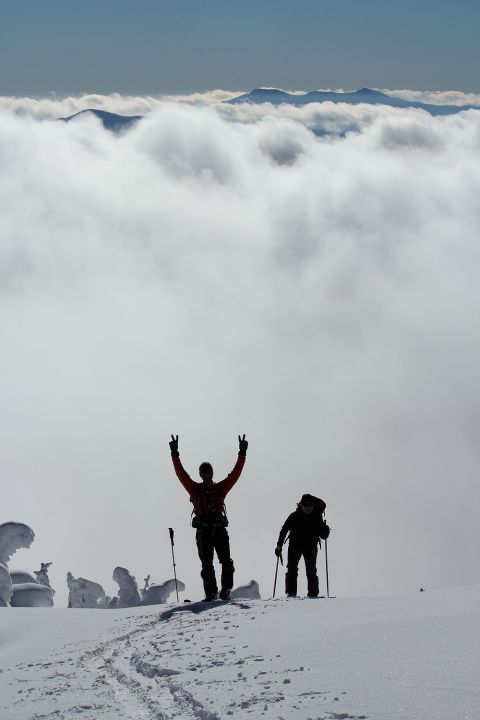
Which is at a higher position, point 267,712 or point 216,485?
point 216,485

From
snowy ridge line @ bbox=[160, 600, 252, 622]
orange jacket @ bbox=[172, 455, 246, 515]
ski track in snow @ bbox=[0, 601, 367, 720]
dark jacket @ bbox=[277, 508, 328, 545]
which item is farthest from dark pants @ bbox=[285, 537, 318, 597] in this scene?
ski track in snow @ bbox=[0, 601, 367, 720]

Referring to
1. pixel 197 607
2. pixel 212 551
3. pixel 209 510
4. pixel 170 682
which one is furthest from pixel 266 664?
pixel 212 551

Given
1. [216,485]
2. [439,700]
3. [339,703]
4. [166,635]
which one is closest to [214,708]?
[339,703]

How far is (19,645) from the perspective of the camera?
38.0 ft

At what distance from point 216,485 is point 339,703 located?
698 centimetres

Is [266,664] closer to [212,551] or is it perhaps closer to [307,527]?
[212,551]

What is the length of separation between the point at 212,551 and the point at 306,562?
54.6 inches

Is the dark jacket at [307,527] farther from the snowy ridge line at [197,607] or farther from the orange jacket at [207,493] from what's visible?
the snowy ridge line at [197,607]

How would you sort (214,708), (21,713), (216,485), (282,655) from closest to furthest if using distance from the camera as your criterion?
1. (214,708)
2. (21,713)
3. (282,655)
4. (216,485)

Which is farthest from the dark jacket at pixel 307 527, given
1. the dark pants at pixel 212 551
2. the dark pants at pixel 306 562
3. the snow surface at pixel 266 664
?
the snow surface at pixel 266 664

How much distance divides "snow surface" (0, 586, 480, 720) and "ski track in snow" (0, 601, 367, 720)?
0.05ft

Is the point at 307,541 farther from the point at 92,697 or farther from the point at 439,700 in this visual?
the point at 439,700

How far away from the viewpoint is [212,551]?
45.1 feet

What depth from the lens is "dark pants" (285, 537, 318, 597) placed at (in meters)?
13.9
